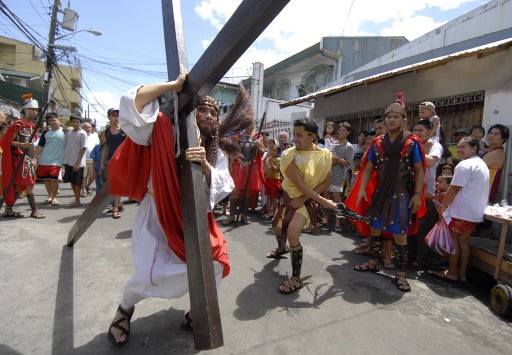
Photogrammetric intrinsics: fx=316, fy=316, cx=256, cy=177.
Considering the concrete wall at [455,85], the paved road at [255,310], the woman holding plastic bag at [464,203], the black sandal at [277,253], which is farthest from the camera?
the concrete wall at [455,85]

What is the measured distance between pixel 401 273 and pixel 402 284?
4.9 inches

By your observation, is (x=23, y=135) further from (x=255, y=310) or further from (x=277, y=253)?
(x=255, y=310)

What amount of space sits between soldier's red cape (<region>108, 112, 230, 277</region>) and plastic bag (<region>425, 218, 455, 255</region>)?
275 centimetres

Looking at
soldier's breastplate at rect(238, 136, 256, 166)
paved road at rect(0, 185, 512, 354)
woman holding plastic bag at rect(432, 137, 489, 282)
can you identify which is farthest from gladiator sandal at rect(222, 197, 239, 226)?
woman holding plastic bag at rect(432, 137, 489, 282)

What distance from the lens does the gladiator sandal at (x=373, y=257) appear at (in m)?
3.71

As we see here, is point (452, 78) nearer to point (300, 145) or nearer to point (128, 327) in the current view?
point (300, 145)

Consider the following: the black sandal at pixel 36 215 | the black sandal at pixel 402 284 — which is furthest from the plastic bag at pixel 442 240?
the black sandal at pixel 36 215

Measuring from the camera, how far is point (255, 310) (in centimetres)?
269

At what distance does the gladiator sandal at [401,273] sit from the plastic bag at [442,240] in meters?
0.59

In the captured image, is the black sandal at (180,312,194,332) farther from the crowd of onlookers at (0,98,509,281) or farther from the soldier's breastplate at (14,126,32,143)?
the soldier's breastplate at (14,126,32,143)

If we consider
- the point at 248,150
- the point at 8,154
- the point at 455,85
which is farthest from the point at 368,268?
the point at 8,154

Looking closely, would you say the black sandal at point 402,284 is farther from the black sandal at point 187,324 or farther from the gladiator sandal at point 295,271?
the black sandal at point 187,324

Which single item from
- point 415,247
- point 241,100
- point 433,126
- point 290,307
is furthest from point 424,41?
point 290,307

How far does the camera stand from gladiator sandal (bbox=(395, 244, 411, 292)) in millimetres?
3252
